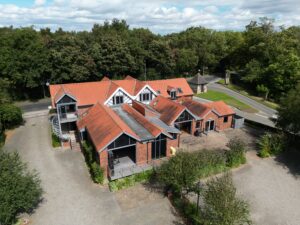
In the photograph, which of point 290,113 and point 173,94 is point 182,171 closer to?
point 290,113

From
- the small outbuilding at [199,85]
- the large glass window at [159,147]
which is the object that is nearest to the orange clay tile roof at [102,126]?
the large glass window at [159,147]

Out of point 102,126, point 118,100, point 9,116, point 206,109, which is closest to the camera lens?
point 102,126

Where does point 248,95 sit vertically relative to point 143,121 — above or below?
below

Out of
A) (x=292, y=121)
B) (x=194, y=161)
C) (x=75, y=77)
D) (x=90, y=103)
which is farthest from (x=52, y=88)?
(x=292, y=121)

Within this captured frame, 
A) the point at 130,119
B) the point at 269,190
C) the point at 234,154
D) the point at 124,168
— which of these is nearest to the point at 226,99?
the point at 234,154

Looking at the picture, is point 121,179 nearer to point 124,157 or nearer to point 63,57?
point 124,157

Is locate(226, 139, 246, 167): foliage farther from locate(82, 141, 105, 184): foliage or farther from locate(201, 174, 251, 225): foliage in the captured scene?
locate(82, 141, 105, 184): foliage
